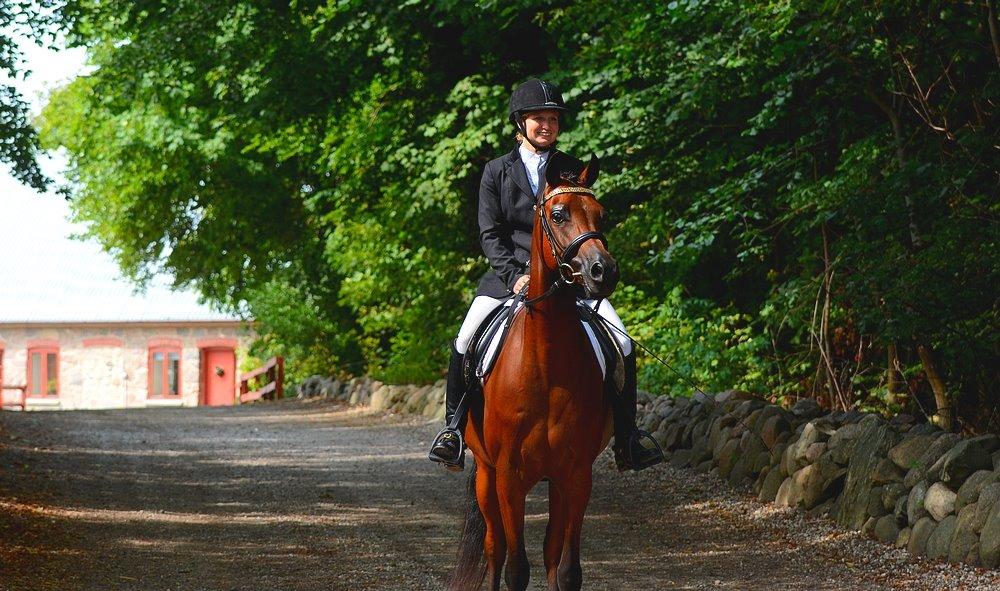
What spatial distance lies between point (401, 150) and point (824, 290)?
9.26 meters

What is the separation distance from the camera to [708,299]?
50.6 feet

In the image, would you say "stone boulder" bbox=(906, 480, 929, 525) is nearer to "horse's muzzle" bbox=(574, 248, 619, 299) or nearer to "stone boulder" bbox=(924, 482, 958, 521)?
"stone boulder" bbox=(924, 482, 958, 521)

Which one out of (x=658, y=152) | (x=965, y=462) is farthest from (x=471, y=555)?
(x=658, y=152)

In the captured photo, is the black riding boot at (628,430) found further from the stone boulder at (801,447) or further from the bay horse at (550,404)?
the stone boulder at (801,447)

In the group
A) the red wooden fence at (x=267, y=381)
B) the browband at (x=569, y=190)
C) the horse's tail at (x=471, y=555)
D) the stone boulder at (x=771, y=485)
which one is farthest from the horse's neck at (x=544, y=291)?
the red wooden fence at (x=267, y=381)

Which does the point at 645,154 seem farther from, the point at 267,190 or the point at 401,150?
the point at 267,190

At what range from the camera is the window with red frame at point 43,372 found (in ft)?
134

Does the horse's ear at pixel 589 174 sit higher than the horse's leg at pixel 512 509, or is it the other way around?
the horse's ear at pixel 589 174

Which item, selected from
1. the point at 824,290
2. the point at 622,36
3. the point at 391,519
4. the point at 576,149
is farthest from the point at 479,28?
the point at 391,519

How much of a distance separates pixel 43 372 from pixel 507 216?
38.2 m

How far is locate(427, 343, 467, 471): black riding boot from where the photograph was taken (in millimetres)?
6590

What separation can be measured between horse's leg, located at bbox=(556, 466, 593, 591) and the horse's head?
1038 mm

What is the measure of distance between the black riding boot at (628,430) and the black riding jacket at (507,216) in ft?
2.69

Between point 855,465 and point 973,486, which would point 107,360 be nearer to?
point 855,465
